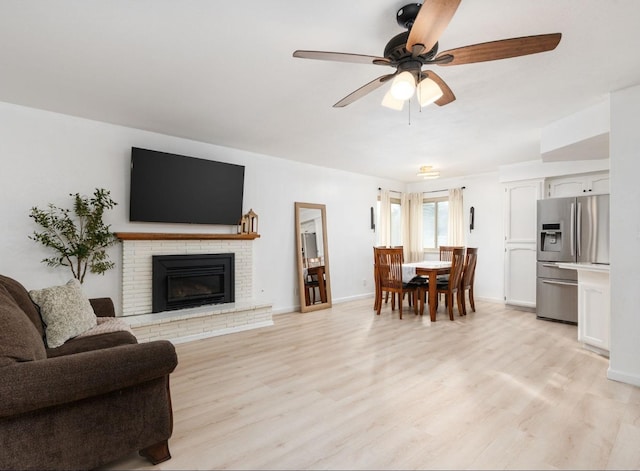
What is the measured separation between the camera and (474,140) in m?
4.44

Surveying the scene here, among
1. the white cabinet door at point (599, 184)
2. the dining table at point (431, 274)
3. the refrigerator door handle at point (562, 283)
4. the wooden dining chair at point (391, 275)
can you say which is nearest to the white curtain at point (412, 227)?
Answer: the dining table at point (431, 274)

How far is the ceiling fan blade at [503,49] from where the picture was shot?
5.42ft

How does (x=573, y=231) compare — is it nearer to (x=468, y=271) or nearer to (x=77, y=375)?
(x=468, y=271)

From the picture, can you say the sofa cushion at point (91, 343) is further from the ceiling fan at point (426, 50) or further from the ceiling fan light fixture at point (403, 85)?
the ceiling fan light fixture at point (403, 85)

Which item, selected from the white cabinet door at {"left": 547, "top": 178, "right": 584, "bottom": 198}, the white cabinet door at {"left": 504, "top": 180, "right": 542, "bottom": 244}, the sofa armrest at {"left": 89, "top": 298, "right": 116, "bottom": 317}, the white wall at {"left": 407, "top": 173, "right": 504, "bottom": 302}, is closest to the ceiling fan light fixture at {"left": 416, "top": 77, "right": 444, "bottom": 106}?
the sofa armrest at {"left": 89, "top": 298, "right": 116, "bottom": 317}

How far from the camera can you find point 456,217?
6.89 m

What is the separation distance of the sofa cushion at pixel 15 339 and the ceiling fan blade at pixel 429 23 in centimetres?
238

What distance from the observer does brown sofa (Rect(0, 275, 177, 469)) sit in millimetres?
1419

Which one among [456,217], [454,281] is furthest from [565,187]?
[454,281]

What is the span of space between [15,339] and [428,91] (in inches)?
107

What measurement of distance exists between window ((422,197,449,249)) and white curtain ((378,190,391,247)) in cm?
99

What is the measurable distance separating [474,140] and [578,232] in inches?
76.1

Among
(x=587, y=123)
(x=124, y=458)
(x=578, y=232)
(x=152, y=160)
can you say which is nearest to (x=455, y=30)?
(x=587, y=123)

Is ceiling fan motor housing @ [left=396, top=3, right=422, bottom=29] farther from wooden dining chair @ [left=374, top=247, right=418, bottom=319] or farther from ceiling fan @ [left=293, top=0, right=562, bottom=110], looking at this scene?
wooden dining chair @ [left=374, top=247, right=418, bottom=319]
